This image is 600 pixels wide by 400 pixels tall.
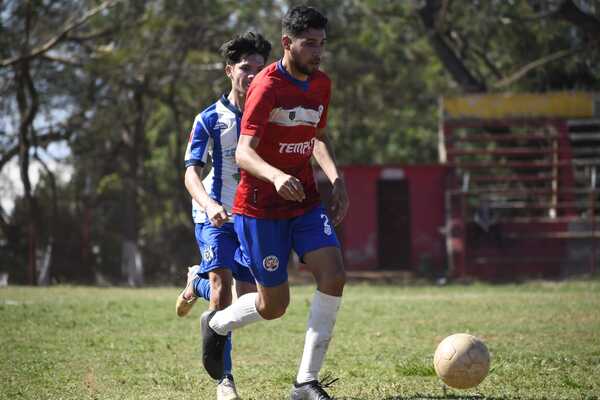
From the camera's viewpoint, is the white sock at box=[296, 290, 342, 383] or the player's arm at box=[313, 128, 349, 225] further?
the player's arm at box=[313, 128, 349, 225]

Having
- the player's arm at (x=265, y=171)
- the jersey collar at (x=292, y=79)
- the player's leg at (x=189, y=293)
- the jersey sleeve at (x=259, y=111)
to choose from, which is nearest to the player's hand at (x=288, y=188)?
the player's arm at (x=265, y=171)

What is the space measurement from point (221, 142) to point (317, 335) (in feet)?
5.63

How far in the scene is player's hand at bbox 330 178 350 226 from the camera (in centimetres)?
598

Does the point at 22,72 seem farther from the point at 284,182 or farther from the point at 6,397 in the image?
the point at 284,182

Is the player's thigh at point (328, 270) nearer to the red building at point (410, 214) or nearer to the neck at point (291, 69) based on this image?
the neck at point (291, 69)

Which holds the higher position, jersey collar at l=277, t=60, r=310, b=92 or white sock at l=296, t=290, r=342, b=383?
jersey collar at l=277, t=60, r=310, b=92

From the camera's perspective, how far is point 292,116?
568 cm

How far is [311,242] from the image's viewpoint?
5.69 metres

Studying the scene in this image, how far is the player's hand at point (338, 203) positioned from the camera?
5977mm

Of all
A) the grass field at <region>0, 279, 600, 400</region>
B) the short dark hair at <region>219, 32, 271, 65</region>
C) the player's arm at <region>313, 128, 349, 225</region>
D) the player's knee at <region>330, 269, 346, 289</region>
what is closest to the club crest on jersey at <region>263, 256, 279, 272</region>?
the player's knee at <region>330, 269, 346, 289</region>

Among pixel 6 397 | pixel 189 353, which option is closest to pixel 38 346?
pixel 189 353

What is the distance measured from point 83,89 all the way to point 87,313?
1550cm

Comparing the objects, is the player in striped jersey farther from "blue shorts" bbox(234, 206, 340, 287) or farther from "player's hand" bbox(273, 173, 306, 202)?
"player's hand" bbox(273, 173, 306, 202)

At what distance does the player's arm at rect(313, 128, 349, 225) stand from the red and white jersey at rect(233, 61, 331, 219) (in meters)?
0.24
